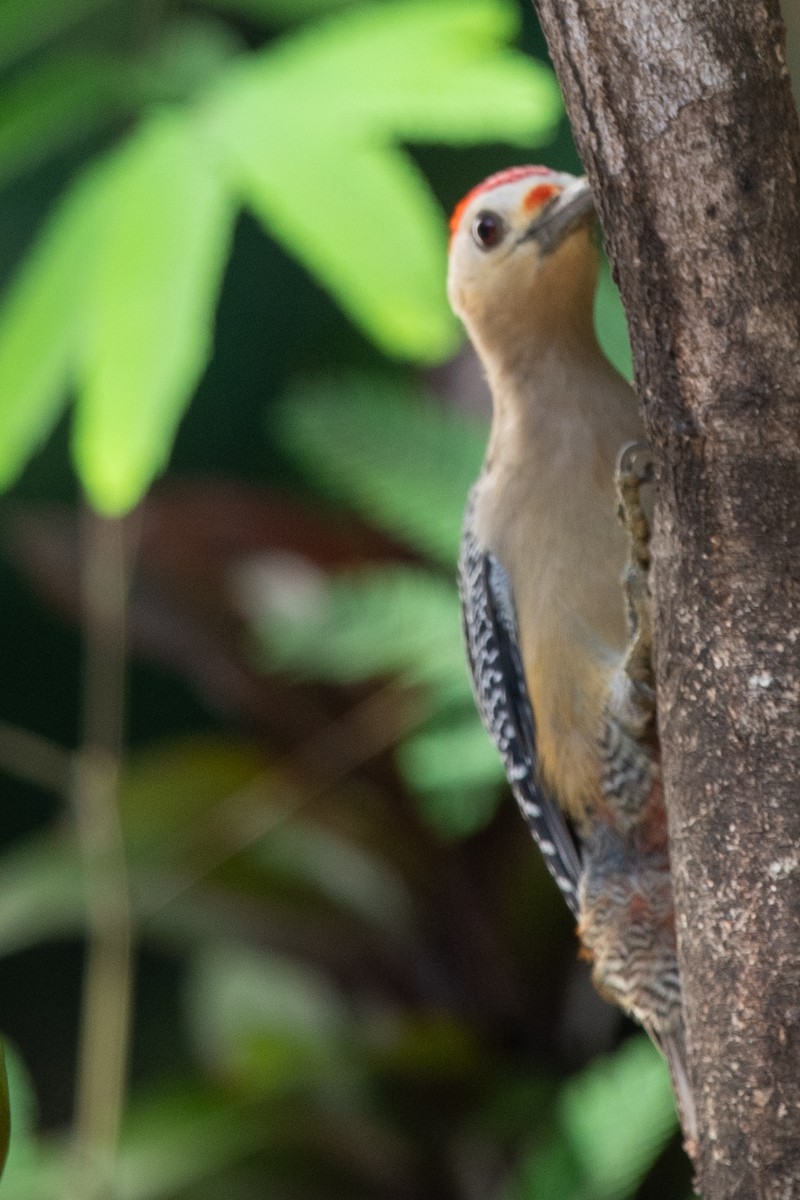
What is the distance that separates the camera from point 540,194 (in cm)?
207

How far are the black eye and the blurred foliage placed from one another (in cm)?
11

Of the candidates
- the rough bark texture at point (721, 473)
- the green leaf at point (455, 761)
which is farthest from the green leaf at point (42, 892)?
the rough bark texture at point (721, 473)

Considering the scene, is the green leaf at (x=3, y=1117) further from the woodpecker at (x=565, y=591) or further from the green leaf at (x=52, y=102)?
the green leaf at (x=52, y=102)

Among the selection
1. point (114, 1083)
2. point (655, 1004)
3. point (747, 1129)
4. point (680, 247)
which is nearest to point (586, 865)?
point (655, 1004)

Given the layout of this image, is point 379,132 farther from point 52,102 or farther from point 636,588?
point 636,588

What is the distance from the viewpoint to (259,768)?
11.0ft

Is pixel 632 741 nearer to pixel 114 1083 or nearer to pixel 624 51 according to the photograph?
pixel 624 51

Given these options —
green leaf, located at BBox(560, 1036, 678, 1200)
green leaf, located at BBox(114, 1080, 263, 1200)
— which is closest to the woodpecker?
green leaf, located at BBox(560, 1036, 678, 1200)

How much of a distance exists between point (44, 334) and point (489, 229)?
651 mm

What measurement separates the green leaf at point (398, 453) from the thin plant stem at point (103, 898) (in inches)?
28.7

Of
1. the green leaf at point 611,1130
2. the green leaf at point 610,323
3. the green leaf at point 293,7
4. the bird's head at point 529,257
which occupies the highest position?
the green leaf at point 293,7

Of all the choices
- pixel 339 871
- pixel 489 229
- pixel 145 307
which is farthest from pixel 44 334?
pixel 339 871

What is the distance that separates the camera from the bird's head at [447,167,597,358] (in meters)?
2.07

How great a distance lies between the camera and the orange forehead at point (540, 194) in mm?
2068
